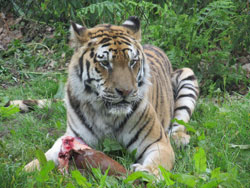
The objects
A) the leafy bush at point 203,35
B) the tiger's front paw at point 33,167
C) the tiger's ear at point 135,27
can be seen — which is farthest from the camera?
the leafy bush at point 203,35

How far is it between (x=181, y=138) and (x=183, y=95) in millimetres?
1296

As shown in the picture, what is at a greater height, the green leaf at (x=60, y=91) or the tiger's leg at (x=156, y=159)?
the tiger's leg at (x=156, y=159)

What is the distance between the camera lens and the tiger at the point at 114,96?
3422 mm

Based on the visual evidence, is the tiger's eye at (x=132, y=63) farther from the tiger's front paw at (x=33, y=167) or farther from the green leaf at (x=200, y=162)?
the tiger's front paw at (x=33, y=167)

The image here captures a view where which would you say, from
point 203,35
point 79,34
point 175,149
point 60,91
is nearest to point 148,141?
point 175,149

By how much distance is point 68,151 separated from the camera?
3.29 metres

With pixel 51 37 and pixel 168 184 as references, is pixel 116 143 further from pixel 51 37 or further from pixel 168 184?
pixel 51 37

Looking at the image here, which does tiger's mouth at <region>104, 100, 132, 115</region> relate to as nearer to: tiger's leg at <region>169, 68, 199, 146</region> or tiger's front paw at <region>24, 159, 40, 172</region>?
tiger's front paw at <region>24, 159, 40, 172</region>

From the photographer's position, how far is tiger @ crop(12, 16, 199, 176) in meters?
3.42

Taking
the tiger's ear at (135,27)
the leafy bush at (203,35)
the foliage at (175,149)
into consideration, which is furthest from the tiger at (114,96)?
the leafy bush at (203,35)

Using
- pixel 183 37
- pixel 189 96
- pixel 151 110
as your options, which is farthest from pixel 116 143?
pixel 183 37

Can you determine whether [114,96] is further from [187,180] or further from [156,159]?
[187,180]

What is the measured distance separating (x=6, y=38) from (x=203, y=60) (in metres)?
4.23

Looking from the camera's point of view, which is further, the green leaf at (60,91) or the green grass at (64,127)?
the green leaf at (60,91)
